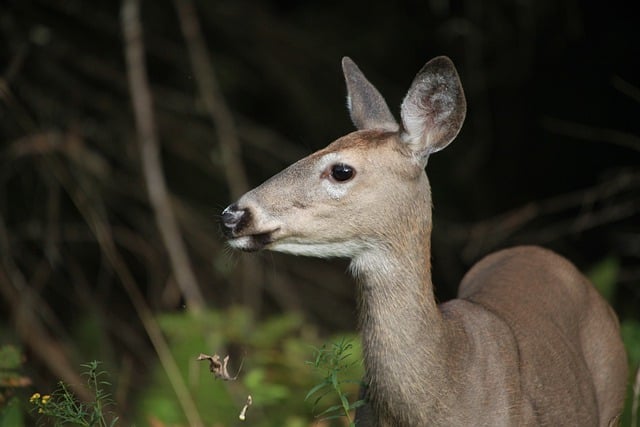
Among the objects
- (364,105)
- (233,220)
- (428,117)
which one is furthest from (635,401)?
(233,220)

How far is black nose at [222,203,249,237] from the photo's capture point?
392 cm

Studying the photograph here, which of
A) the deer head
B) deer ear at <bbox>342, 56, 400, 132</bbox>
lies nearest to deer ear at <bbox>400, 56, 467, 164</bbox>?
the deer head

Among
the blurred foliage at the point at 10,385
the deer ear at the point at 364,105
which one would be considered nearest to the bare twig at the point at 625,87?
the deer ear at the point at 364,105

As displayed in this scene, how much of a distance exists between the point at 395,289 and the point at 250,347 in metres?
2.91

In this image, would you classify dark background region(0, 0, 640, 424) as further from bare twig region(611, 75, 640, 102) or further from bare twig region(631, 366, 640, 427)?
bare twig region(631, 366, 640, 427)

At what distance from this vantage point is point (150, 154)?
675 cm

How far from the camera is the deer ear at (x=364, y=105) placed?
4582 mm

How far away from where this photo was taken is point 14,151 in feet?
21.5

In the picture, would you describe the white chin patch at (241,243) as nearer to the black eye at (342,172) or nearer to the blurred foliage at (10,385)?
the black eye at (342,172)

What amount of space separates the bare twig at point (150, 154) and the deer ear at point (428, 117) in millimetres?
2891

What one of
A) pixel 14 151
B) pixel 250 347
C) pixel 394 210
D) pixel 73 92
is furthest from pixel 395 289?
pixel 73 92

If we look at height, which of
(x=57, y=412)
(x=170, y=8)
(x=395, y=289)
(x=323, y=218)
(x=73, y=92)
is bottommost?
(x=57, y=412)

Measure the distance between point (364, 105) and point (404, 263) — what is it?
0.90 m

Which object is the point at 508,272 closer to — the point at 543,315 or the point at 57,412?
the point at 543,315
